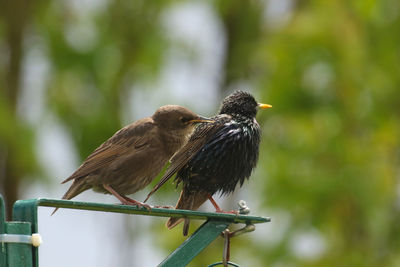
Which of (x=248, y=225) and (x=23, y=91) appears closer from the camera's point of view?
(x=248, y=225)

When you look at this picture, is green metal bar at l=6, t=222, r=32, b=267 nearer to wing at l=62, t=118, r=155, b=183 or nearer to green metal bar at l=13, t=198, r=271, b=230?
green metal bar at l=13, t=198, r=271, b=230

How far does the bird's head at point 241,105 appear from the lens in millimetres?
5461

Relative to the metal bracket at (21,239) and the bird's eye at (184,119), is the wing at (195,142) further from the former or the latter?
the metal bracket at (21,239)

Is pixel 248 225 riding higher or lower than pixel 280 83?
lower

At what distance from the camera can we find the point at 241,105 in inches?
215

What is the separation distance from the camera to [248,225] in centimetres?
412

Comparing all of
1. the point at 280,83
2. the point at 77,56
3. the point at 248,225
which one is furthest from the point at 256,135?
the point at 77,56

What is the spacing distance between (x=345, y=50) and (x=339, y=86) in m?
0.48

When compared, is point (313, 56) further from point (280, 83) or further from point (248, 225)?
point (248, 225)

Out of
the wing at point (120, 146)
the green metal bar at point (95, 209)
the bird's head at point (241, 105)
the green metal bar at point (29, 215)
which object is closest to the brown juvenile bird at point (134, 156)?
the wing at point (120, 146)

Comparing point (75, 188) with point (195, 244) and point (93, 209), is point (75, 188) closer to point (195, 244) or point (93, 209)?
point (195, 244)

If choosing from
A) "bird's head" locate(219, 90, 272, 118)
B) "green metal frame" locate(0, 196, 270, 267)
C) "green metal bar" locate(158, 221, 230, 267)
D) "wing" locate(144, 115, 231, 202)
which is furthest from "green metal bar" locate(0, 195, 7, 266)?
"bird's head" locate(219, 90, 272, 118)

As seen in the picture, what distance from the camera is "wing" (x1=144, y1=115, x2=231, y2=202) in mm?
5064

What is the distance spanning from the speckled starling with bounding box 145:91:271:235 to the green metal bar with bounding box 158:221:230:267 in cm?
118
